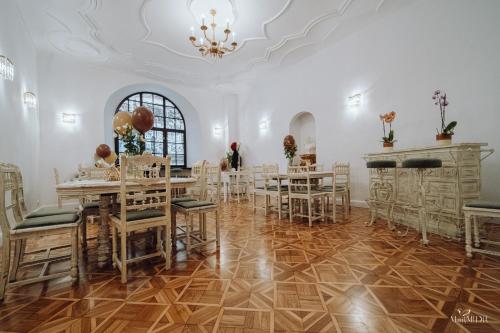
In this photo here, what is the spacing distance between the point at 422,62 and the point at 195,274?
189 inches

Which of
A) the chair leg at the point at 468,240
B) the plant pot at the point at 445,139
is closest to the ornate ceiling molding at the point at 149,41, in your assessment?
the plant pot at the point at 445,139

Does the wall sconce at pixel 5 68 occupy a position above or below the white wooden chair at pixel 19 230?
above

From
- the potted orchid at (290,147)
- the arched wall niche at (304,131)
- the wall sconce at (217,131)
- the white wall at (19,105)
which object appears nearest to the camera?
the white wall at (19,105)

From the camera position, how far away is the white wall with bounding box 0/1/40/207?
119 inches

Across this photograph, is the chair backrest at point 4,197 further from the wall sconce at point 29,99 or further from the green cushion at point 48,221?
the wall sconce at point 29,99

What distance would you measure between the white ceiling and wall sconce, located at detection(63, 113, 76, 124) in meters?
1.46

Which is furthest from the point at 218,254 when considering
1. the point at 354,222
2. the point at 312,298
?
the point at 354,222

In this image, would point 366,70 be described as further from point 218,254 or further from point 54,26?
point 54,26

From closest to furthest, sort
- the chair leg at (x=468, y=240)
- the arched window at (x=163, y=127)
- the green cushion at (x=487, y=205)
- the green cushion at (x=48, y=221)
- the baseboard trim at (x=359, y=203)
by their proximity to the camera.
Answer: the green cushion at (x=48, y=221)
the green cushion at (x=487, y=205)
the chair leg at (x=468, y=240)
the baseboard trim at (x=359, y=203)
the arched window at (x=163, y=127)

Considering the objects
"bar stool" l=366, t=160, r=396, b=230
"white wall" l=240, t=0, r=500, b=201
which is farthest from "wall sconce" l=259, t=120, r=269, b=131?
"bar stool" l=366, t=160, r=396, b=230

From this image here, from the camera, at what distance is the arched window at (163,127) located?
7.01 m

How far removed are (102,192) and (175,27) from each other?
13.3 ft

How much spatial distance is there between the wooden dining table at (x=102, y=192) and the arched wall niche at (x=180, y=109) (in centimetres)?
491

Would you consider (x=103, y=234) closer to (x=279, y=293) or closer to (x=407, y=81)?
(x=279, y=293)
